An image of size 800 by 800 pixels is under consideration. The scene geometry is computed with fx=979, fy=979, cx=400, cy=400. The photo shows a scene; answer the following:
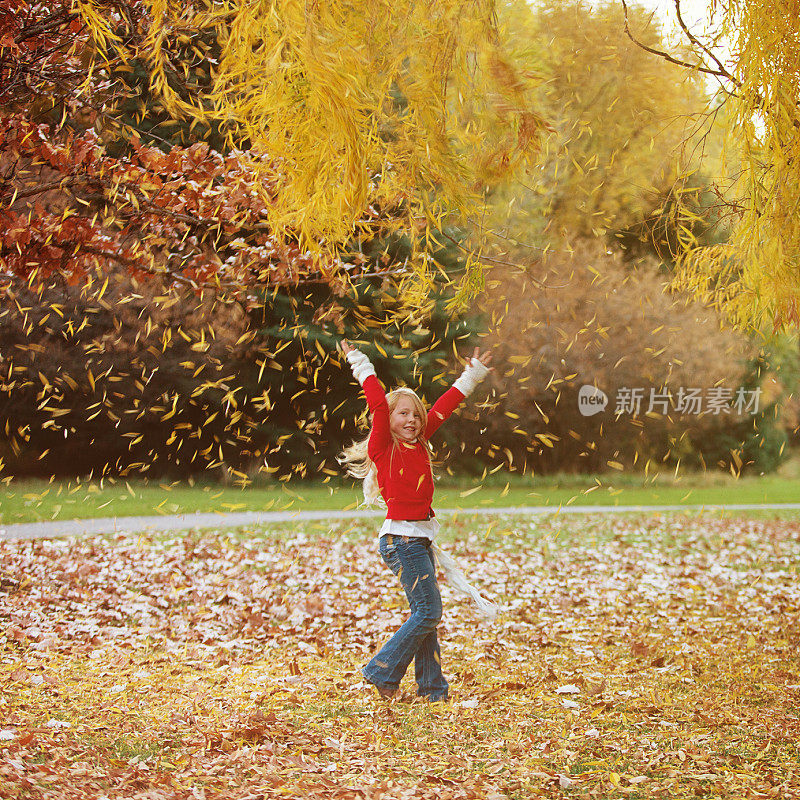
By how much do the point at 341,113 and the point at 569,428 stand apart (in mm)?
18670

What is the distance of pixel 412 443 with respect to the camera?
15.4ft

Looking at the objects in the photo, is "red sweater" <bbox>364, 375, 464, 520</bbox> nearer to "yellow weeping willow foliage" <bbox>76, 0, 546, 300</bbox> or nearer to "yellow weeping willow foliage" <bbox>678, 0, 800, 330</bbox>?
"yellow weeping willow foliage" <bbox>76, 0, 546, 300</bbox>

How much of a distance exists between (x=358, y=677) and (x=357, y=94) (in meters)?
3.50

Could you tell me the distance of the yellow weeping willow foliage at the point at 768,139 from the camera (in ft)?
13.9

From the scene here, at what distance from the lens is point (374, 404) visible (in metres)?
4.51

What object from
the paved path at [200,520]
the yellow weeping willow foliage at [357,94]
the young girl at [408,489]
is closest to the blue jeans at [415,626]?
the young girl at [408,489]

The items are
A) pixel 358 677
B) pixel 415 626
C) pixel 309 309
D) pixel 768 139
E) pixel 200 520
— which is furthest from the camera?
pixel 309 309

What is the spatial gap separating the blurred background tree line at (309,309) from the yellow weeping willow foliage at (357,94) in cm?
77

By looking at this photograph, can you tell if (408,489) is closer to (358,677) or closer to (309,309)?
(358,677)

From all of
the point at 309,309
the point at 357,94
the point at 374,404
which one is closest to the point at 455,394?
the point at 374,404

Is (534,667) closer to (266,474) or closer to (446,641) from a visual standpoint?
(446,641)

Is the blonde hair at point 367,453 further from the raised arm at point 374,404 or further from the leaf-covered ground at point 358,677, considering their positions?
the leaf-covered ground at point 358,677

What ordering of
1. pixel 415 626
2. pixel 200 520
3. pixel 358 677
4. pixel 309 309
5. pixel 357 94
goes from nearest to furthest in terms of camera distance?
pixel 357 94
pixel 415 626
pixel 358 677
pixel 200 520
pixel 309 309

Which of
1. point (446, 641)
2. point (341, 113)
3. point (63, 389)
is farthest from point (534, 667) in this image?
point (63, 389)
